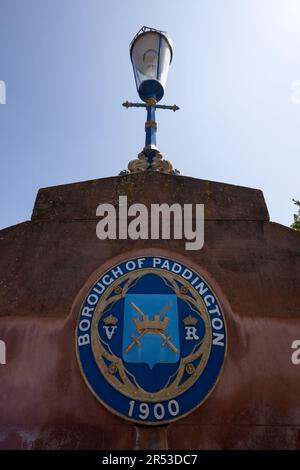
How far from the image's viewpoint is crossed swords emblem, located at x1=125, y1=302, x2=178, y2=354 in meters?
4.81

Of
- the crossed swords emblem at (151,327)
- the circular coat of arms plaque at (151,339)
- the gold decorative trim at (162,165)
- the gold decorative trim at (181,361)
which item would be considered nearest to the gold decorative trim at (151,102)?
the gold decorative trim at (162,165)

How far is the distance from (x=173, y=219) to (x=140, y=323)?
5.88ft

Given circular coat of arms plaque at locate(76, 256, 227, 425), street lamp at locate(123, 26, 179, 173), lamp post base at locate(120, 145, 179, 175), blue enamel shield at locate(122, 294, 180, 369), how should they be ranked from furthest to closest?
street lamp at locate(123, 26, 179, 173), lamp post base at locate(120, 145, 179, 175), blue enamel shield at locate(122, 294, 180, 369), circular coat of arms plaque at locate(76, 256, 227, 425)

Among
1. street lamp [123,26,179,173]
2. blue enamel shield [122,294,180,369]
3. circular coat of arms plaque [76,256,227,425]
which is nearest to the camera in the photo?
circular coat of arms plaque [76,256,227,425]

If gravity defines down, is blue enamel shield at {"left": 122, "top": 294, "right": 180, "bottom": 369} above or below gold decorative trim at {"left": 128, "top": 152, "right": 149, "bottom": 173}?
below

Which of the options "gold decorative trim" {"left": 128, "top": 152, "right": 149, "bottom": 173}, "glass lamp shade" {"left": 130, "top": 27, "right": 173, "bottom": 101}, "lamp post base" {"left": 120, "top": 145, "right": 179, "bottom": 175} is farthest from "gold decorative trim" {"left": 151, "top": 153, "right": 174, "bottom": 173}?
"glass lamp shade" {"left": 130, "top": 27, "right": 173, "bottom": 101}

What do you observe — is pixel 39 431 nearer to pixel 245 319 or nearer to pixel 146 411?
pixel 146 411

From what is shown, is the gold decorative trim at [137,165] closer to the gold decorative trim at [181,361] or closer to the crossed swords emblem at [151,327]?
the gold decorative trim at [181,361]

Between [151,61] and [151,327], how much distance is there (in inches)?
367

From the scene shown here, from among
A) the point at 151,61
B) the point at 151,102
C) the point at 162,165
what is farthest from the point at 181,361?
the point at 151,61

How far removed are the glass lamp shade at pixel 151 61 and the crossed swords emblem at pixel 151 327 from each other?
802 cm

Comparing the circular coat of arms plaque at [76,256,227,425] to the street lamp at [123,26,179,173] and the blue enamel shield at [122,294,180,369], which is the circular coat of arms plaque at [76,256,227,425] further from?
the street lamp at [123,26,179,173]

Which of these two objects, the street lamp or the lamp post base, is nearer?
the lamp post base

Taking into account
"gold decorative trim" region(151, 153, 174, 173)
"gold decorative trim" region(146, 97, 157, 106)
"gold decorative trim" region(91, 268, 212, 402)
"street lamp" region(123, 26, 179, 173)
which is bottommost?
"gold decorative trim" region(91, 268, 212, 402)
